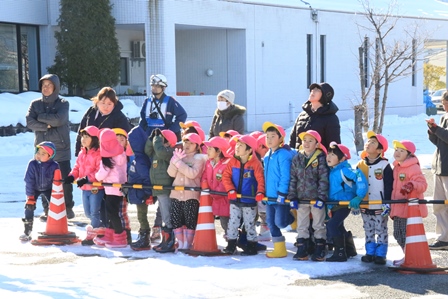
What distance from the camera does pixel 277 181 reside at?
27.9 ft

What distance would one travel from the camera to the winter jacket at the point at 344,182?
820 centimetres

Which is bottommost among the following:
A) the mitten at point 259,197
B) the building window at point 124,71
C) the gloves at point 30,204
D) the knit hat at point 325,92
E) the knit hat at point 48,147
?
the gloves at point 30,204

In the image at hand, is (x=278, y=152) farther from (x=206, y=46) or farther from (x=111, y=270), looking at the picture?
(x=206, y=46)

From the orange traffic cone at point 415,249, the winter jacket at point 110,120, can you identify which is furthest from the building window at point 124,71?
the orange traffic cone at point 415,249

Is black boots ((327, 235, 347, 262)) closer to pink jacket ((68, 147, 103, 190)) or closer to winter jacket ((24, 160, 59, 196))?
pink jacket ((68, 147, 103, 190))

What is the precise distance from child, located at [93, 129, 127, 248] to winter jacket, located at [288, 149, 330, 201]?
2.14 metres

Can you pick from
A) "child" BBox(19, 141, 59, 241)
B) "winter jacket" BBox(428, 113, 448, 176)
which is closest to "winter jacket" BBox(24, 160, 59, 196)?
"child" BBox(19, 141, 59, 241)

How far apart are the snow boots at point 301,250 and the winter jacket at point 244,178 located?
69 cm

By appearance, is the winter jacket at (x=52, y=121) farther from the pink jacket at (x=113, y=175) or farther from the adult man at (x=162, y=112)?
the pink jacket at (x=113, y=175)

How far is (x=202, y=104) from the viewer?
24.5 meters

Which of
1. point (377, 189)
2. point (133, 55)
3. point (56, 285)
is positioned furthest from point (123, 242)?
point (133, 55)

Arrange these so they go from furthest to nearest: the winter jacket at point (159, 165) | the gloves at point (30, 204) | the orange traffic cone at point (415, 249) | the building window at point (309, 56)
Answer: the building window at point (309, 56) < the gloves at point (30, 204) < the winter jacket at point (159, 165) < the orange traffic cone at point (415, 249)

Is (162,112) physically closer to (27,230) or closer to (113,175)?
(113,175)

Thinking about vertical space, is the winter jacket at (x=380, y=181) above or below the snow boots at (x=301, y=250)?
above
